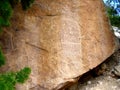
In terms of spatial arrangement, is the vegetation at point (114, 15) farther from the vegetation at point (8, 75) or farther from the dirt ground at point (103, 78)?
the vegetation at point (8, 75)

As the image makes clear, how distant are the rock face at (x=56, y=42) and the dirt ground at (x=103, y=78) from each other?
0.34 meters

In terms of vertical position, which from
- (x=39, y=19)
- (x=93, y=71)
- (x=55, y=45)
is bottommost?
(x=93, y=71)

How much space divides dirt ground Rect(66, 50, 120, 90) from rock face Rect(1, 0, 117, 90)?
0.34 m

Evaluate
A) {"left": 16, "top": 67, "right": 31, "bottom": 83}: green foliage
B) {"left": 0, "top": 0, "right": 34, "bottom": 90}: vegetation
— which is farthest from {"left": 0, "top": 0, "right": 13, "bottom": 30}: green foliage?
{"left": 16, "top": 67, "right": 31, "bottom": 83}: green foliage

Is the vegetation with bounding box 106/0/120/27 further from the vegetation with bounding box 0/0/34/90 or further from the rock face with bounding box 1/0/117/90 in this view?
the vegetation with bounding box 0/0/34/90

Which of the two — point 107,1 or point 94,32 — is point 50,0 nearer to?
point 94,32

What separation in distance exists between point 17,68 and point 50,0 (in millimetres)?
1288

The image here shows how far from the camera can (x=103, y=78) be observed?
5906mm

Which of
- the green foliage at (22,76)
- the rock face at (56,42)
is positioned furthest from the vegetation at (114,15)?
the green foliage at (22,76)

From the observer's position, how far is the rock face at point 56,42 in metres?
5.42

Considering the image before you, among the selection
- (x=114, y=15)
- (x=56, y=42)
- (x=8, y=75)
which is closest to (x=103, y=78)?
(x=56, y=42)

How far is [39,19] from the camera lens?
18.4 feet

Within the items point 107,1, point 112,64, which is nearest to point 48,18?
point 112,64

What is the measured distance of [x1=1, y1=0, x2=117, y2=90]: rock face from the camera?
17.8ft
